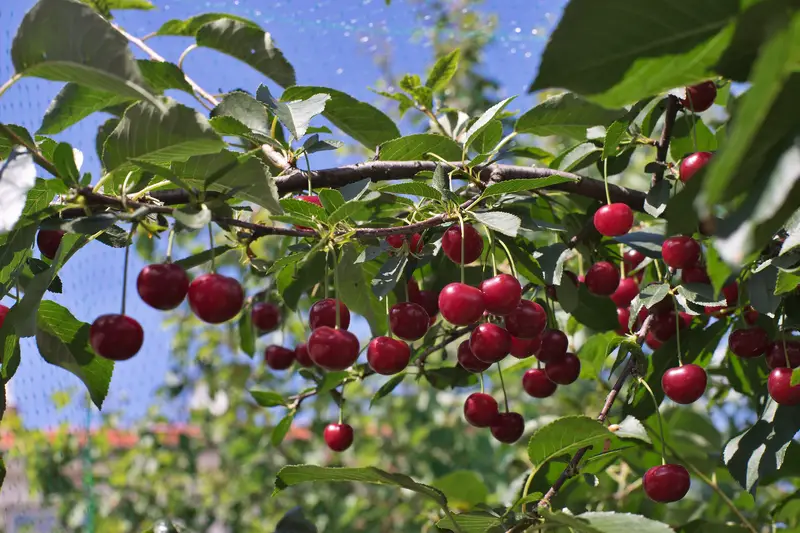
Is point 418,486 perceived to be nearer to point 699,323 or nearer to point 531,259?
point 531,259

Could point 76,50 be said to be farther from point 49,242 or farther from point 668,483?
point 668,483

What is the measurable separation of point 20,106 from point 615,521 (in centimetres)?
146

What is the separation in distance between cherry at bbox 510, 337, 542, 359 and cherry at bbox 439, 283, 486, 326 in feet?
0.75

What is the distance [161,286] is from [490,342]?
16.6 inches

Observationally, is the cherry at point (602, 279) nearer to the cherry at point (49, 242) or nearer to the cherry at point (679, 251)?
the cherry at point (679, 251)

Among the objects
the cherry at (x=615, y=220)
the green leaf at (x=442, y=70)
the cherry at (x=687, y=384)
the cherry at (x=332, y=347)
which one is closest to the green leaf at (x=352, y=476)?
the cherry at (x=332, y=347)

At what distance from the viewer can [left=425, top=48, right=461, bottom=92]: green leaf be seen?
1458mm

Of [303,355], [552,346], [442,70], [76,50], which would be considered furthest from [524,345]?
[76,50]

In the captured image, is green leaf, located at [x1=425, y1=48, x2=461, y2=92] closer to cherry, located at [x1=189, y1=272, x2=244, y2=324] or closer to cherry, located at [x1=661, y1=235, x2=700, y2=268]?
cherry, located at [x1=661, y1=235, x2=700, y2=268]

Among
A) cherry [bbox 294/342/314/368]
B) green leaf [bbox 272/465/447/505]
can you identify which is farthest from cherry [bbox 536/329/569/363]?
cherry [bbox 294/342/314/368]

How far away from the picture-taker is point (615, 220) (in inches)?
43.9

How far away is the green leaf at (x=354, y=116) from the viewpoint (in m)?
1.21

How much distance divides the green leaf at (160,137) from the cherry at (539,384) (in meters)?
0.69

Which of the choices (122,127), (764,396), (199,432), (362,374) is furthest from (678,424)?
(199,432)
